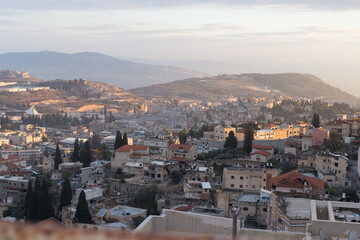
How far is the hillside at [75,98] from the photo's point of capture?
221 feet

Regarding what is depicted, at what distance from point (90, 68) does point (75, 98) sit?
105617mm

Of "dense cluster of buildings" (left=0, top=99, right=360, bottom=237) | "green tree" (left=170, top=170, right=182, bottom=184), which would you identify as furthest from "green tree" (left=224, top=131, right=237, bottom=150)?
"green tree" (left=170, top=170, right=182, bottom=184)

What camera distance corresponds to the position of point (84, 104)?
68.3 m

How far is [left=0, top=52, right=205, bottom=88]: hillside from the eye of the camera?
160000 mm

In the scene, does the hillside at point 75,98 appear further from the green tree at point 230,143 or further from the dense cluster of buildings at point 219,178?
the green tree at point 230,143

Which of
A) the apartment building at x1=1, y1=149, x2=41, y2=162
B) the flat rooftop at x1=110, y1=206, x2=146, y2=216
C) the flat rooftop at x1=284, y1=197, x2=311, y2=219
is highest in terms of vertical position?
the flat rooftop at x1=284, y1=197, x2=311, y2=219

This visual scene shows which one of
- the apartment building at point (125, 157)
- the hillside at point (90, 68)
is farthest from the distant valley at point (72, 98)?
the hillside at point (90, 68)

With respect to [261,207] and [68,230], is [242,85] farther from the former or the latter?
[68,230]

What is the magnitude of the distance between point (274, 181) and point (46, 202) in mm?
6417

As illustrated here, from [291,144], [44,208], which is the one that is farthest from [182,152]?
[44,208]

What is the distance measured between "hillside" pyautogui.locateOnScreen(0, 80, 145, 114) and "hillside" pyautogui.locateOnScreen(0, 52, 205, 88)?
2664 inches

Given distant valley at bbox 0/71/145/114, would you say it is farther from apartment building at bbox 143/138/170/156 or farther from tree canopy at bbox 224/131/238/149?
tree canopy at bbox 224/131/238/149

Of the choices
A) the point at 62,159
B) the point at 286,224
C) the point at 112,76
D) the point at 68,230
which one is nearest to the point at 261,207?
the point at 286,224

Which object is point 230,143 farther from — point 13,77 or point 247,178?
point 13,77
